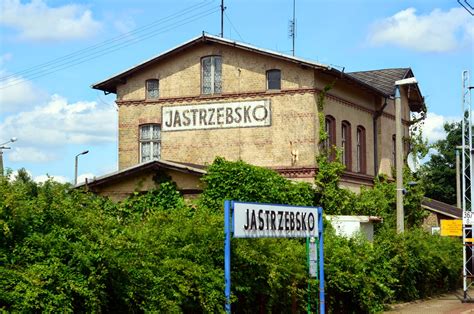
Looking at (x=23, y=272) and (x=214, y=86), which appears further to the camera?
(x=214, y=86)

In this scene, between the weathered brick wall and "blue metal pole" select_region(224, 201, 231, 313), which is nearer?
"blue metal pole" select_region(224, 201, 231, 313)

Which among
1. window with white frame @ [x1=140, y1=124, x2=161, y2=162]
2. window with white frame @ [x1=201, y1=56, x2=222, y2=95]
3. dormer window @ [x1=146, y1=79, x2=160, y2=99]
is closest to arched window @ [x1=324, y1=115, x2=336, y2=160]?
window with white frame @ [x1=201, y1=56, x2=222, y2=95]

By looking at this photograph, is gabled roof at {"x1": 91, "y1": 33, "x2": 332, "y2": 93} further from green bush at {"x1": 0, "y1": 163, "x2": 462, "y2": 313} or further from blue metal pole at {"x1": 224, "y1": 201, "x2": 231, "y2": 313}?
blue metal pole at {"x1": 224, "y1": 201, "x2": 231, "y2": 313}

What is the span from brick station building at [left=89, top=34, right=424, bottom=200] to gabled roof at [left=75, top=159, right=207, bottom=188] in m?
0.33

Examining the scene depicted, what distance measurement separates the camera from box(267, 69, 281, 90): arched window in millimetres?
32438

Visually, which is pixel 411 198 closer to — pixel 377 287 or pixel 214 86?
pixel 214 86

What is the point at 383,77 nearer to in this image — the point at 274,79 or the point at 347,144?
the point at 347,144

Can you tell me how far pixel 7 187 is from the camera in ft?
35.9

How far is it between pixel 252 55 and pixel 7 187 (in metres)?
22.6

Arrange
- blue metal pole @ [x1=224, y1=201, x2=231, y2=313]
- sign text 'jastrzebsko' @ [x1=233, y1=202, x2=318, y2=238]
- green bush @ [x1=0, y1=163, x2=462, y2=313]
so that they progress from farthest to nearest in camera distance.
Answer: sign text 'jastrzebsko' @ [x1=233, y1=202, x2=318, y2=238] < blue metal pole @ [x1=224, y1=201, x2=231, y2=313] < green bush @ [x1=0, y1=163, x2=462, y2=313]

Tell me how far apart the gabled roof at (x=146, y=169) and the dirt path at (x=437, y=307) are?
313 inches

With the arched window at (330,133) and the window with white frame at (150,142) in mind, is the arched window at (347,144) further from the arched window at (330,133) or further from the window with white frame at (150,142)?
the window with white frame at (150,142)

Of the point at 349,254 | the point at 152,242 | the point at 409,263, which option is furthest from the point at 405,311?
the point at 152,242

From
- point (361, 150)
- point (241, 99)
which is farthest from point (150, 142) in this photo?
point (361, 150)
